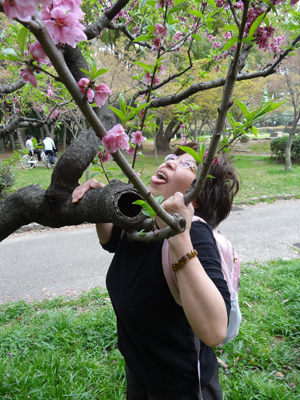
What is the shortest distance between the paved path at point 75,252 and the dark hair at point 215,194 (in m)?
2.97

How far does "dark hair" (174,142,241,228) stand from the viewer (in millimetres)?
1536

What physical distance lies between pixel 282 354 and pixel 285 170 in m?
10.9

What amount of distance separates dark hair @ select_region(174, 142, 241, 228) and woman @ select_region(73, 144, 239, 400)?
0.26m

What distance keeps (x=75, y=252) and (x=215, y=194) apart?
13.6ft

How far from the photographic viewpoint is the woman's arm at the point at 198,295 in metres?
0.84

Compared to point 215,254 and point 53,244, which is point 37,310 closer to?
Answer: point 53,244

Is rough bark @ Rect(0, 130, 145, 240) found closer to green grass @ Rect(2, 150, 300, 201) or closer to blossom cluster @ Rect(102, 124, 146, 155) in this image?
blossom cluster @ Rect(102, 124, 146, 155)

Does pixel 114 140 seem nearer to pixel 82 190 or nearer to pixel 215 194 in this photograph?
pixel 82 190

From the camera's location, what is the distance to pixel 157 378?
1185mm

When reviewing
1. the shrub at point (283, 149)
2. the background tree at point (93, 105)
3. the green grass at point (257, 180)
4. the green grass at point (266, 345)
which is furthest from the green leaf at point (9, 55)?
the shrub at point (283, 149)

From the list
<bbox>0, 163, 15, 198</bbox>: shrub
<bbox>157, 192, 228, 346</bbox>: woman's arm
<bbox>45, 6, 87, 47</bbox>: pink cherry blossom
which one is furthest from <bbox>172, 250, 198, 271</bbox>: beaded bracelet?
<bbox>0, 163, 15, 198</bbox>: shrub

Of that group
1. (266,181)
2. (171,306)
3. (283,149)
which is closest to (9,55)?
(171,306)

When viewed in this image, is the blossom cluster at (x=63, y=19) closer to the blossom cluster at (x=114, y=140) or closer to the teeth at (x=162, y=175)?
the blossom cluster at (x=114, y=140)

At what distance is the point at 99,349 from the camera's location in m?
2.60
